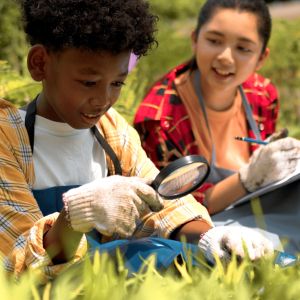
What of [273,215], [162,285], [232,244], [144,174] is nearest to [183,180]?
[232,244]

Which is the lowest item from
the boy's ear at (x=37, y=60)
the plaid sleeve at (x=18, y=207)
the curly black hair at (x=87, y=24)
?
the plaid sleeve at (x=18, y=207)

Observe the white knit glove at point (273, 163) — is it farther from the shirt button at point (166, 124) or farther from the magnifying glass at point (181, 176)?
the magnifying glass at point (181, 176)

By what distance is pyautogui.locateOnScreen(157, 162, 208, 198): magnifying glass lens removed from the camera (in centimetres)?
167

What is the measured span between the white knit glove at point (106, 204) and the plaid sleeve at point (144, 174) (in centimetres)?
38

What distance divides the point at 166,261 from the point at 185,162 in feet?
0.75

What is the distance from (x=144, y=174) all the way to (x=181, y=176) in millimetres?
354

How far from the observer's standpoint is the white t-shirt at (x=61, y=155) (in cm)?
190

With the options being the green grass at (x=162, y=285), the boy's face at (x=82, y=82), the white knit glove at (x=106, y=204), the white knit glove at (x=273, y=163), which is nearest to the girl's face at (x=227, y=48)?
the white knit glove at (x=273, y=163)

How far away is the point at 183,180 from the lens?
1763 millimetres

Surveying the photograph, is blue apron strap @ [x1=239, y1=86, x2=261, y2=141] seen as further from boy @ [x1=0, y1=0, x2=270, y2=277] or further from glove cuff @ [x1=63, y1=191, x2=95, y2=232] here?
glove cuff @ [x1=63, y1=191, x2=95, y2=232]

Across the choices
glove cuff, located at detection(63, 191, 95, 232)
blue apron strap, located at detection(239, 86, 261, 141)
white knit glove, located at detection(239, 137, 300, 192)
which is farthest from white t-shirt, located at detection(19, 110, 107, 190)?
blue apron strap, located at detection(239, 86, 261, 141)

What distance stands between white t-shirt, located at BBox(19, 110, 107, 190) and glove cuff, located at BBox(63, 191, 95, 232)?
1.17 ft

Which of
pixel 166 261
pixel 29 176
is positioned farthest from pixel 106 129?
pixel 166 261

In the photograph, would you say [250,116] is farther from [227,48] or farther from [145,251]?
[145,251]
